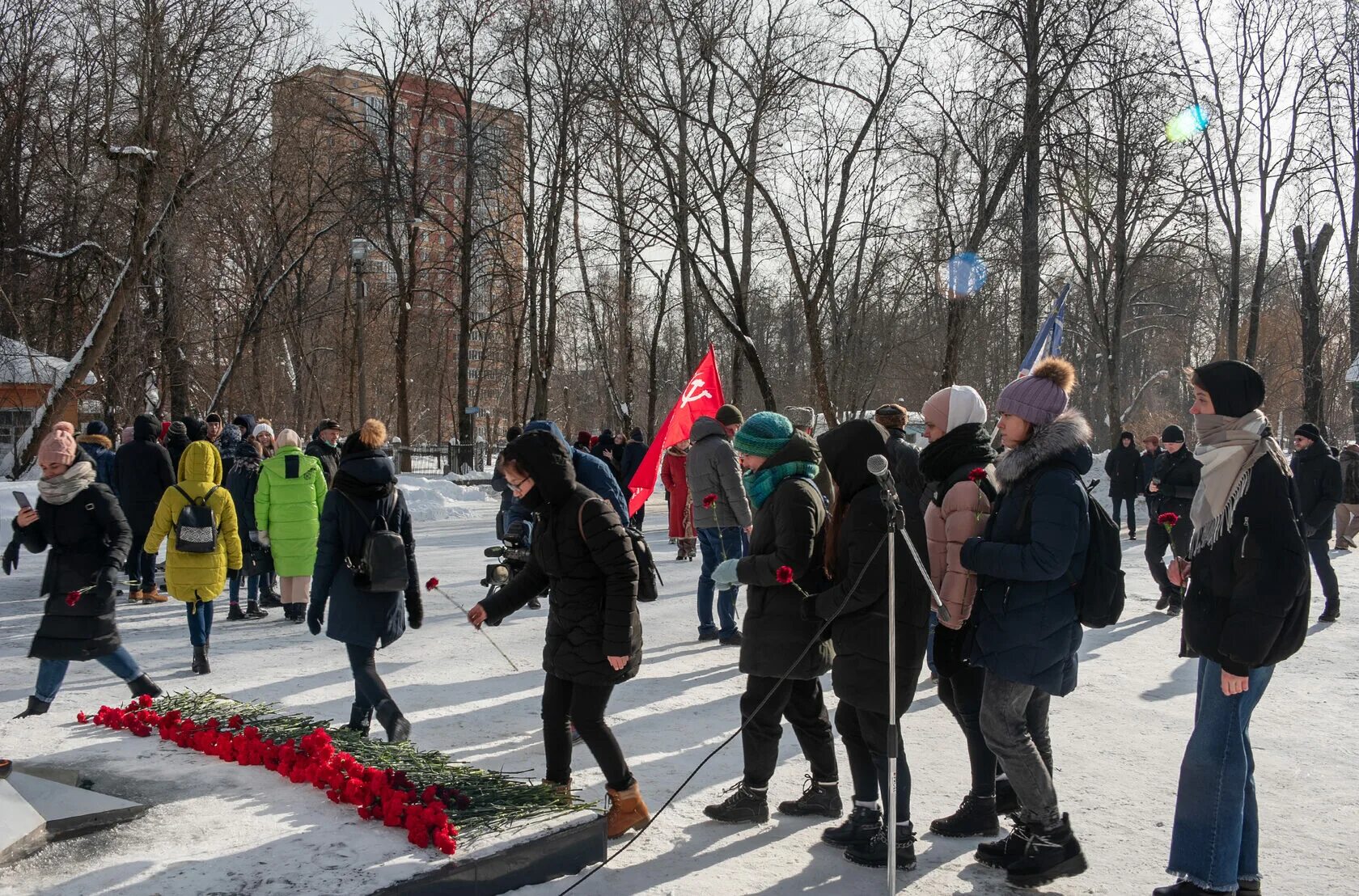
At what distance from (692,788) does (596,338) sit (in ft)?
91.8

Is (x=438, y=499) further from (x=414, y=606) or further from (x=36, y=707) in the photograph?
(x=414, y=606)

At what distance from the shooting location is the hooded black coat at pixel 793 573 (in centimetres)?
445

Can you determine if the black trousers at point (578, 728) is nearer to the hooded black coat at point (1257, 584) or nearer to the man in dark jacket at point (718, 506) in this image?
the hooded black coat at point (1257, 584)

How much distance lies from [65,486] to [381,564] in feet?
6.39

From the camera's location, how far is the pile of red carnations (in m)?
4.00

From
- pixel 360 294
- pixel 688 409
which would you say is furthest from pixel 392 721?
pixel 360 294

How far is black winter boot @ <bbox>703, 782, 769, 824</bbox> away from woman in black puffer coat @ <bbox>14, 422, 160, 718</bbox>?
3365mm

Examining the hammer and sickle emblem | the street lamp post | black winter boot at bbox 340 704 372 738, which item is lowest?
black winter boot at bbox 340 704 372 738

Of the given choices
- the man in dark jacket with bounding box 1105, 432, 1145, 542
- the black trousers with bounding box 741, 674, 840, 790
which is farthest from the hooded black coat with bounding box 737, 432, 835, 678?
the man in dark jacket with bounding box 1105, 432, 1145, 542

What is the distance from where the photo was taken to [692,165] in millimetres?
19656

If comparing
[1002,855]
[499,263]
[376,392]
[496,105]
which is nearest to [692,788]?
[1002,855]

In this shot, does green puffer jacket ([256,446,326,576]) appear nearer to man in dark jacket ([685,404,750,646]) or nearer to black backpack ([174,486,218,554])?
black backpack ([174,486,218,554])

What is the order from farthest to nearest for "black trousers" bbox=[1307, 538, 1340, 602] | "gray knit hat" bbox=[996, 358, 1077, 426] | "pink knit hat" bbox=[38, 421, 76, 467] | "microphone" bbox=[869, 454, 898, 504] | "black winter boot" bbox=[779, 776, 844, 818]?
"black trousers" bbox=[1307, 538, 1340, 602], "pink knit hat" bbox=[38, 421, 76, 467], "black winter boot" bbox=[779, 776, 844, 818], "gray knit hat" bbox=[996, 358, 1077, 426], "microphone" bbox=[869, 454, 898, 504]

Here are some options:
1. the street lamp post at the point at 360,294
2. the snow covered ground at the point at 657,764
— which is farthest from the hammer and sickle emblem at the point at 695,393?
the street lamp post at the point at 360,294
